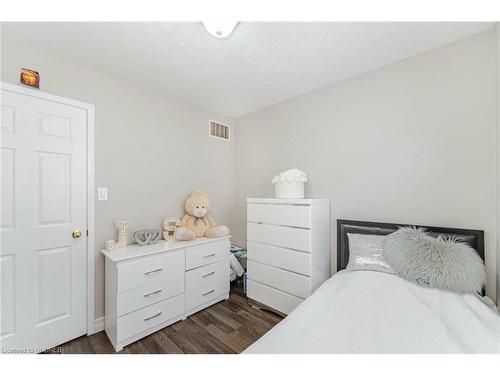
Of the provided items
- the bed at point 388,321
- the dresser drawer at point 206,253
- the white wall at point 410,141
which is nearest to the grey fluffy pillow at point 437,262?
the bed at point 388,321

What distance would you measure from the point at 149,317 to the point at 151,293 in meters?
0.19

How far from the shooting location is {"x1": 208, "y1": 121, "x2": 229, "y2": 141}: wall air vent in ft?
9.70

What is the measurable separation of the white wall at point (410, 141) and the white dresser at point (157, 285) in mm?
1364

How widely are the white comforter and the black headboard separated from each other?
1.29ft

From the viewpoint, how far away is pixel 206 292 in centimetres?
226

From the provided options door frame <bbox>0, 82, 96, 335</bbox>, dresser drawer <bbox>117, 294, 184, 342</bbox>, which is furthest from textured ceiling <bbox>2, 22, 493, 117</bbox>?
dresser drawer <bbox>117, 294, 184, 342</bbox>

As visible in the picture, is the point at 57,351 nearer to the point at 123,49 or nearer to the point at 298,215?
the point at 298,215

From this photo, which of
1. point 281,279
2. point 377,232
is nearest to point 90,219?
point 281,279

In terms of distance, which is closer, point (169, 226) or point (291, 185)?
point (291, 185)

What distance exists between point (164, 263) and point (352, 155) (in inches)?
82.2

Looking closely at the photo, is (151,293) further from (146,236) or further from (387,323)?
(387,323)

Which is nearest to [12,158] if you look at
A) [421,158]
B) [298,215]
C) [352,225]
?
[298,215]

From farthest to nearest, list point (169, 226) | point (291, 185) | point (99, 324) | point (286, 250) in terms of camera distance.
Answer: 1. point (169, 226)
2. point (291, 185)
3. point (286, 250)
4. point (99, 324)

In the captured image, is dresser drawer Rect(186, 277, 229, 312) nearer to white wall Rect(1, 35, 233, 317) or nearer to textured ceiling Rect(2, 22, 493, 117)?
white wall Rect(1, 35, 233, 317)
